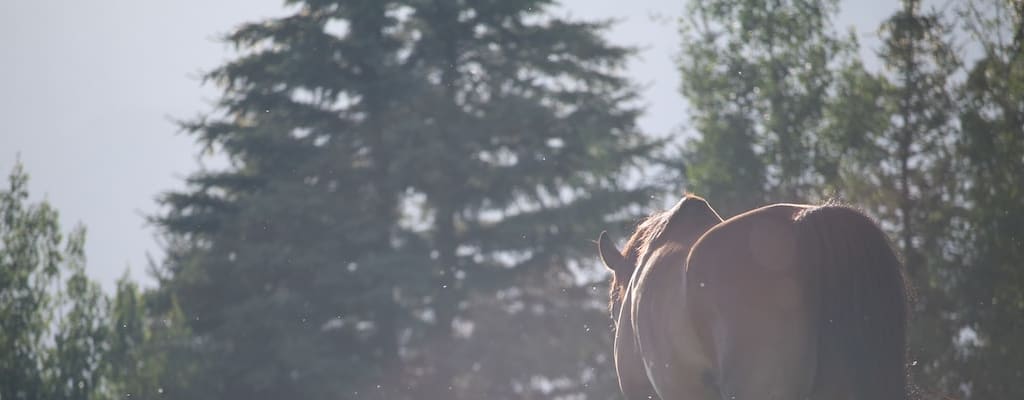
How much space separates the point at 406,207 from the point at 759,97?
9.75m

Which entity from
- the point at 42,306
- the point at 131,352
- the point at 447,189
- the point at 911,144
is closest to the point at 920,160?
the point at 911,144

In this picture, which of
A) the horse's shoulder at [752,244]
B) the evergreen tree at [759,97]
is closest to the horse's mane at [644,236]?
the horse's shoulder at [752,244]

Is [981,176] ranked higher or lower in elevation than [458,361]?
higher

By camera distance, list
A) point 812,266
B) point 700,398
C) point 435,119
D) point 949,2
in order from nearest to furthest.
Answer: point 812,266
point 700,398
point 949,2
point 435,119

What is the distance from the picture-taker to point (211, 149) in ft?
93.8

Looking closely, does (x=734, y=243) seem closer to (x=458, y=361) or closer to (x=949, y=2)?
(x=949, y=2)

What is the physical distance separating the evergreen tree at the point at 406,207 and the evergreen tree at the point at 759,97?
366 centimetres

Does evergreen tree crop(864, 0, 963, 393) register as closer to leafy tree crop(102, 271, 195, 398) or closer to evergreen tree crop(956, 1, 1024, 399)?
evergreen tree crop(956, 1, 1024, 399)

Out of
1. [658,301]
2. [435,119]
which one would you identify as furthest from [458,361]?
[658,301]

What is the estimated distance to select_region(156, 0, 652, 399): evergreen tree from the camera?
26.8 meters

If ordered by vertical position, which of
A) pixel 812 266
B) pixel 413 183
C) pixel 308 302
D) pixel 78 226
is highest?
pixel 812 266

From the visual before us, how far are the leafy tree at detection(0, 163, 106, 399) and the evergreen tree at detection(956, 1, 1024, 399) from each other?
52.0 ft

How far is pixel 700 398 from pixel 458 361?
22.8 meters

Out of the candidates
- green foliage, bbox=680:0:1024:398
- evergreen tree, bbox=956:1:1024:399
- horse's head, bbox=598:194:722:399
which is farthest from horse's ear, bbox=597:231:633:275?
evergreen tree, bbox=956:1:1024:399
